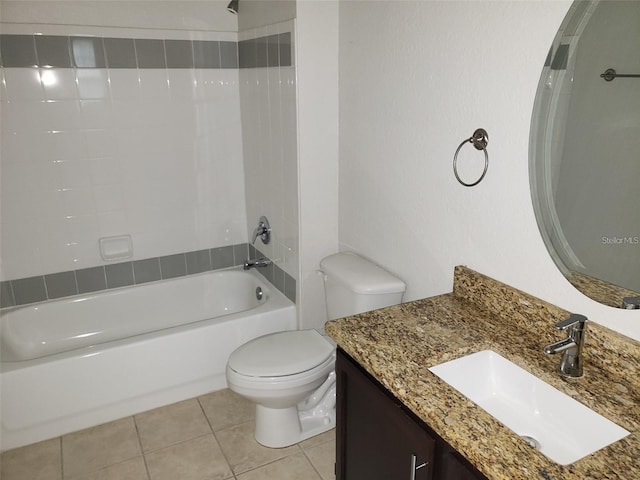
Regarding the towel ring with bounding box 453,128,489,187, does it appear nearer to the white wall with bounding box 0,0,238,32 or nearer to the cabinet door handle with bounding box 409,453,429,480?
the cabinet door handle with bounding box 409,453,429,480

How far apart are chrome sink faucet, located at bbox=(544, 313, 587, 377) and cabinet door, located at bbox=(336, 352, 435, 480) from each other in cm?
40

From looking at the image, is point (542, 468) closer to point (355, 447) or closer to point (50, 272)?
point (355, 447)

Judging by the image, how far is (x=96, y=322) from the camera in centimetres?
287

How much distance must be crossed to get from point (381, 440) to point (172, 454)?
1252 mm

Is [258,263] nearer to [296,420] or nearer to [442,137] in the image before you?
[296,420]

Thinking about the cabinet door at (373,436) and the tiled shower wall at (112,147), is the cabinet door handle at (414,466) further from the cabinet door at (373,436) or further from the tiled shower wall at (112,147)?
the tiled shower wall at (112,147)

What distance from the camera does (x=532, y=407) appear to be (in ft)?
4.22

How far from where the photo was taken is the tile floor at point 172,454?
2.12 metres

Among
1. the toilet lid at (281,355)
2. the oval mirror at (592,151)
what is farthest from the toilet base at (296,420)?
the oval mirror at (592,151)

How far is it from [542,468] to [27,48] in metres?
2.75

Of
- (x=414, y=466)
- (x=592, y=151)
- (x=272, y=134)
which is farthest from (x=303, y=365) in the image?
(x=592, y=151)

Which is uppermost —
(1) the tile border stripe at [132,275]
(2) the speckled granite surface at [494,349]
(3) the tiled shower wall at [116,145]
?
(3) the tiled shower wall at [116,145]

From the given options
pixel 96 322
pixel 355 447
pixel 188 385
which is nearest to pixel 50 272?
pixel 96 322

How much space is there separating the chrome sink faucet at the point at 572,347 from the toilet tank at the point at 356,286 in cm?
82
